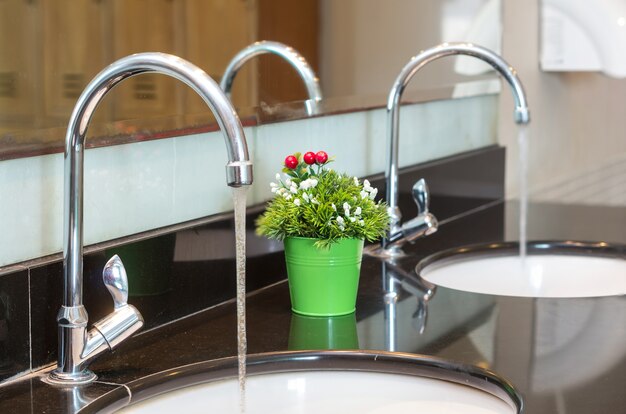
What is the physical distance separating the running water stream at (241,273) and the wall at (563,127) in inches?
61.9

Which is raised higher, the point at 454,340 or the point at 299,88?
the point at 299,88

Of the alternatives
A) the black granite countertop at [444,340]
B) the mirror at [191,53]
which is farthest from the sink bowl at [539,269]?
the mirror at [191,53]

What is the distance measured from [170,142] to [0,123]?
11.4 inches

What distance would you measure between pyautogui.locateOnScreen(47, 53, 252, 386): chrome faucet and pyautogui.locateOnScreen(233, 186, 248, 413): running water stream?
0.12 m

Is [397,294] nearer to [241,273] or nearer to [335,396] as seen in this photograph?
[335,396]

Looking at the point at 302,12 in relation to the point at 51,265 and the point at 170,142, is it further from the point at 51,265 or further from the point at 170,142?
the point at 51,265

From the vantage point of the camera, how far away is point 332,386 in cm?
123

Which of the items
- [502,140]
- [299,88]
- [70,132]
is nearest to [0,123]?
[70,132]

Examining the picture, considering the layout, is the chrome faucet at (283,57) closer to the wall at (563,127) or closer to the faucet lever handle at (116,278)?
the faucet lever handle at (116,278)

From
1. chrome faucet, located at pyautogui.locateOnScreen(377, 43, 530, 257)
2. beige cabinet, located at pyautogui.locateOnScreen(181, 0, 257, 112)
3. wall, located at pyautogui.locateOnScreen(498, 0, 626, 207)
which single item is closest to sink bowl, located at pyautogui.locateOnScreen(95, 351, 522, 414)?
beige cabinet, located at pyautogui.locateOnScreen(181, 0, 257, 112)

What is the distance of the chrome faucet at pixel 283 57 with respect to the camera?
162 centimetres

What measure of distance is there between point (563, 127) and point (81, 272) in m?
2.06

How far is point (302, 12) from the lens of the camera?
70.2 inches

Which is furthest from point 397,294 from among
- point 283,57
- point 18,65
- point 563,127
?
point 563,127
